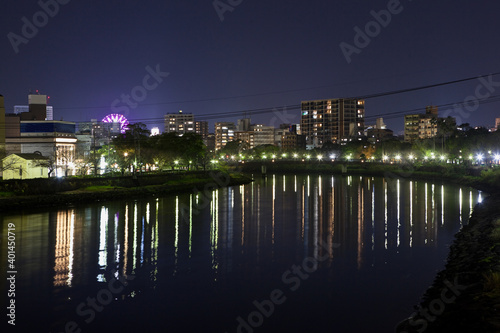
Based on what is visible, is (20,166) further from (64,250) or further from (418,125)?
(418,125)

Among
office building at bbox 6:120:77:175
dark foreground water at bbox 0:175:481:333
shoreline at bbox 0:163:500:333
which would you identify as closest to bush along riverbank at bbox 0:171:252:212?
shoreline at bbox 0:163:500:333

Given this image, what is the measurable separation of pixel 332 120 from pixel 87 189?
148 m

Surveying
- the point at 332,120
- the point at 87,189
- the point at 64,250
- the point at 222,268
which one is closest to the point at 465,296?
the point at 222,268

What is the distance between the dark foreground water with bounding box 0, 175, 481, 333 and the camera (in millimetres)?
13336

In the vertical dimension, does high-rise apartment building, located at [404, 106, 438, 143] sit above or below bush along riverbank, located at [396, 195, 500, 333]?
above

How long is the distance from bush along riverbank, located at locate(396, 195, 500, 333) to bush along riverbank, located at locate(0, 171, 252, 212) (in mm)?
32038

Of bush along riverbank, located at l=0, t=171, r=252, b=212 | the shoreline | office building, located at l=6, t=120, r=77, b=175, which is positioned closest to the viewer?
the shoreline

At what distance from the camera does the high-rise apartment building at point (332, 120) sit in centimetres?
17638

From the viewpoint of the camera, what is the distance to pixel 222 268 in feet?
61.7

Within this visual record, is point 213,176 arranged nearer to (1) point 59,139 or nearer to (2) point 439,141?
(1) point 59,139

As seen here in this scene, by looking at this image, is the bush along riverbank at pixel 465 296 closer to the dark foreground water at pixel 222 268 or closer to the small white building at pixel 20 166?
the dark foreground water at pixel 222 268

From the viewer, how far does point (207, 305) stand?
14453mm

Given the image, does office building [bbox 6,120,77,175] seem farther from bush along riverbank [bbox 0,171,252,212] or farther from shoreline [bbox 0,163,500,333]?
shoreline [bbox 0,163,500,333]

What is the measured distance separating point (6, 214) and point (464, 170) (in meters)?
61.4
